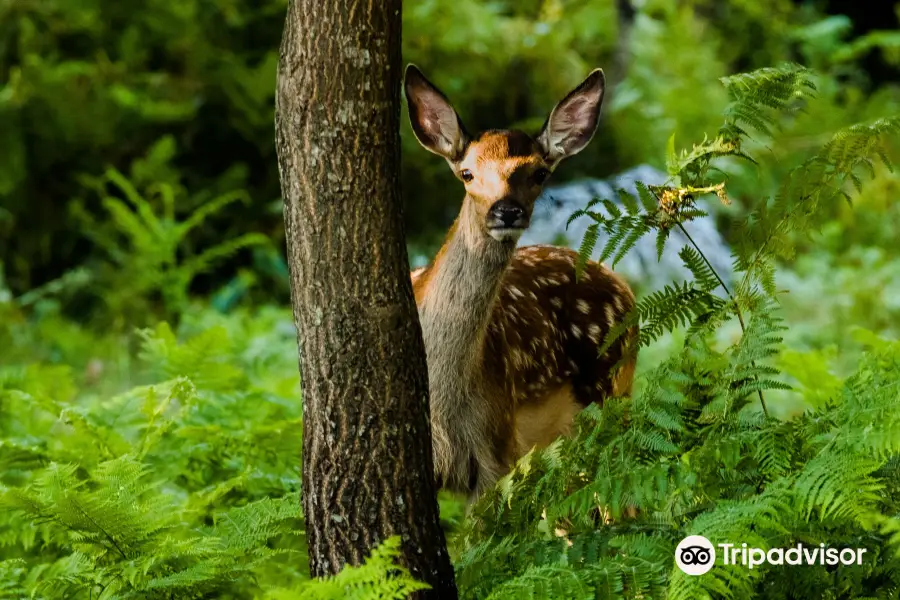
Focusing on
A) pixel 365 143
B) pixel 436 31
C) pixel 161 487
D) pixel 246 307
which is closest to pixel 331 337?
pixel 365 143

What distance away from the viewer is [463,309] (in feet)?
14.7

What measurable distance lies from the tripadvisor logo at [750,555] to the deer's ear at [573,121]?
6.41 ft

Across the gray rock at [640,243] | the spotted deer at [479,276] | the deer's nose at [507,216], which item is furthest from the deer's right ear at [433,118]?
the gray rock at [640,243]

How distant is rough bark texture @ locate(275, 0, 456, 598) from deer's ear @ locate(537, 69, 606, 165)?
4.75 ft

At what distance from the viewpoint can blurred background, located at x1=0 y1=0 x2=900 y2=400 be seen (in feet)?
26.7

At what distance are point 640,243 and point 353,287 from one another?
6.09 m

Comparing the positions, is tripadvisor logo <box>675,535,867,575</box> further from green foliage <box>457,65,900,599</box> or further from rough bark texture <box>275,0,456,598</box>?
rough bark texture <box>275,0,456,598</box>

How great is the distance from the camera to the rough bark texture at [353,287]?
307 centimetres

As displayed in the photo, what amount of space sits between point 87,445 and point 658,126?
6498 mm

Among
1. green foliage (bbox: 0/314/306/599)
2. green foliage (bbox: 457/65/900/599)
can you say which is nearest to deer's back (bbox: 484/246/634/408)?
green foliage (bbox: 0/314/306/599)

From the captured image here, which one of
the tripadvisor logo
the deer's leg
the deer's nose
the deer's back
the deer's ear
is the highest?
the deer's ear

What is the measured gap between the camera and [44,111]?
8.59 metres

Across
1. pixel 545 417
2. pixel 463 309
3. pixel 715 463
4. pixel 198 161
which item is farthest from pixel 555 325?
pixel 198 161

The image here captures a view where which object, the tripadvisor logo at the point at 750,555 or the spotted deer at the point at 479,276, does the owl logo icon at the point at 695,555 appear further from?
the spotted deer at the point at 479,276
